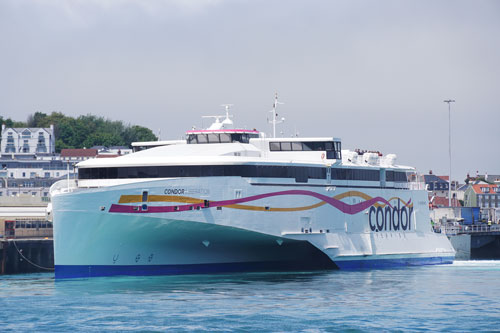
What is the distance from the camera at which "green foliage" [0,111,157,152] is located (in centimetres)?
15100

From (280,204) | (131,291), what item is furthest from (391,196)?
(131,291)

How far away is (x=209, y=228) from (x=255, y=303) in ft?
27.6

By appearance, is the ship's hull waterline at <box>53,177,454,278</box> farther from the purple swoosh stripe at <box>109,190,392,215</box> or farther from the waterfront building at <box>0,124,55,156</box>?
the waterfront building at <box>0,124,55,156</box>

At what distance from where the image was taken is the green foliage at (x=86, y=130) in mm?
151000

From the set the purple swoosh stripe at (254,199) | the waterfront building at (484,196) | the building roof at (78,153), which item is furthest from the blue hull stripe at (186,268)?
the building roof at (78,153)

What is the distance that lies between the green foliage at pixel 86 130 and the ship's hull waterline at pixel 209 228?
320 ft

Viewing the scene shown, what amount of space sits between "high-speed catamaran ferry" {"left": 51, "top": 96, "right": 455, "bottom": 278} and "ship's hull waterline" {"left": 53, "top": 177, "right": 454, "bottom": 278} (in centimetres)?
4

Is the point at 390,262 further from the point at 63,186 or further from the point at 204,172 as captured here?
the point at 63,186

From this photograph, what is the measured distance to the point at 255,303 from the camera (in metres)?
35.1

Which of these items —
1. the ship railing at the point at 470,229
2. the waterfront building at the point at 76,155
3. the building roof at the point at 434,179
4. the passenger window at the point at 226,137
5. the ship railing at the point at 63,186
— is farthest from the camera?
the building roof at the point at 434,179

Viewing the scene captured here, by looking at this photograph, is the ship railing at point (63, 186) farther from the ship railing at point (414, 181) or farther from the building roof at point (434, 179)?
the building roof at point (434, 179)

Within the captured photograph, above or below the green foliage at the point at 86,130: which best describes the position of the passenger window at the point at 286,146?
below

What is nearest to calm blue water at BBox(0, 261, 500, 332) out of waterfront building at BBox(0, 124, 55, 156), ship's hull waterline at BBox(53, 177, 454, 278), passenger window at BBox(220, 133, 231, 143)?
ship's hull waterline at BBox(53, 177, 454, 278)

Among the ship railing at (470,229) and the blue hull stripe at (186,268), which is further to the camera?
the ship railing at (470,229)
